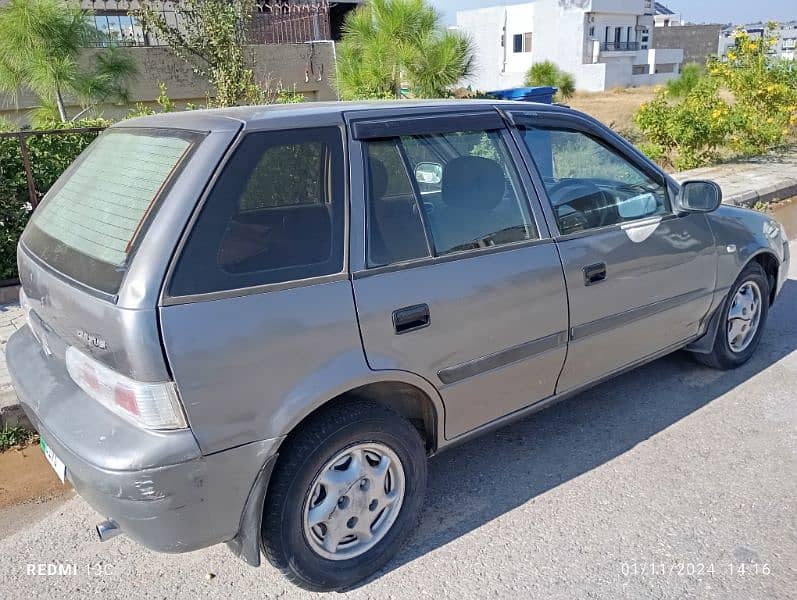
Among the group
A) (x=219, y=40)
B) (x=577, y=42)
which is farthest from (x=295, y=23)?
(x=577, y=42)

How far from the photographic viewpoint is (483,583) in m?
2.57

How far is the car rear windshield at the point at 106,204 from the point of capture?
2.23 meters

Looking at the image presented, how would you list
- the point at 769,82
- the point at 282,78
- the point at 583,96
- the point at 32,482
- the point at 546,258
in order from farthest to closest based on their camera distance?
the point at 583,96
the point at 282,78
the point at 769,82
the point at 32,482
the point at 546,258

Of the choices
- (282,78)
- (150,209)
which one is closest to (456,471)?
(150,209)

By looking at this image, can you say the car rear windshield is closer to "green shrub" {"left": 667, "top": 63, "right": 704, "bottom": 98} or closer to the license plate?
the license plate

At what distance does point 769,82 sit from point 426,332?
11.2 metres

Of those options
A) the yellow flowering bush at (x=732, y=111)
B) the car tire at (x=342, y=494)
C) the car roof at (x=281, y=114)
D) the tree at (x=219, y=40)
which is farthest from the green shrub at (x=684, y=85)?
the car tire at (x=342, y=494)

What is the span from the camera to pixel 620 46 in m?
56.0

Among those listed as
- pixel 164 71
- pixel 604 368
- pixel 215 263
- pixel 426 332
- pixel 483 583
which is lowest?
pixel 483 583

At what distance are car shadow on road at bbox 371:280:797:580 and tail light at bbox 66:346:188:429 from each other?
45.0 inches

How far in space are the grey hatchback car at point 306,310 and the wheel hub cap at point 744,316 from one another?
1.10m

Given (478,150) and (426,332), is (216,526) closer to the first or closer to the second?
(426,332)

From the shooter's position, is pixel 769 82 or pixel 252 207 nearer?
pixel 252 207

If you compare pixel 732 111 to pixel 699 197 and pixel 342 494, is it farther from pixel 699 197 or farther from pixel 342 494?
pixel 342 494
